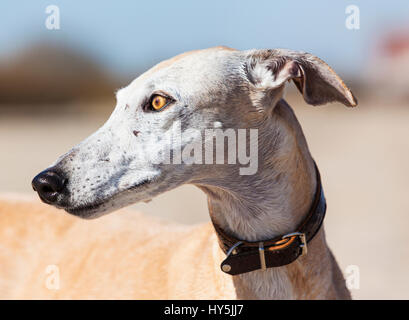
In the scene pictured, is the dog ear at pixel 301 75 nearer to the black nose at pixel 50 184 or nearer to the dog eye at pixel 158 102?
the dog eye at pixel 158 102

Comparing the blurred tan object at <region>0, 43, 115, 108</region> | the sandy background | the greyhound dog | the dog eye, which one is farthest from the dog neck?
the blurred tan object at <region>0, 43, 115, 108</region>

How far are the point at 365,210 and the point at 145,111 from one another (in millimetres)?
5375

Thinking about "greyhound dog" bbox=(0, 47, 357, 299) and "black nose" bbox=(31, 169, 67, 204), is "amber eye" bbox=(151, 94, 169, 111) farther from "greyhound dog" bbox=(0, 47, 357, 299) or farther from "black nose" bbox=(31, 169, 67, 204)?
"black nose" bbox=(31, 169, 67, 204)

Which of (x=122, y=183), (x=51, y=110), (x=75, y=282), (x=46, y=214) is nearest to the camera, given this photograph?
(x=122, y=183)

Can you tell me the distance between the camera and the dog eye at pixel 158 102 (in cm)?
211

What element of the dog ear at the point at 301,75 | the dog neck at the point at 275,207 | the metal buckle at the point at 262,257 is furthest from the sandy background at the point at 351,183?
the dog ear at the point at 301,75

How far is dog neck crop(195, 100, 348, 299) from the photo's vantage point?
86.8 inches

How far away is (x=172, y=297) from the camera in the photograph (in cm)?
247

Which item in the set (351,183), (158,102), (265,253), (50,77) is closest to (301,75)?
(158,102)

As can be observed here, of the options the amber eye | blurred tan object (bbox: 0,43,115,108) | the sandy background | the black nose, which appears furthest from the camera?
blurred tan object (bbox: 0,43,115,108)

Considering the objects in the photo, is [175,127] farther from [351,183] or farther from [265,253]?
[351,183]

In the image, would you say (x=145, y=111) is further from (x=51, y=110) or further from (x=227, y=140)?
(x=51, y=110)

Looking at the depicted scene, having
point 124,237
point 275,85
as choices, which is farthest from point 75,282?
point 275,85

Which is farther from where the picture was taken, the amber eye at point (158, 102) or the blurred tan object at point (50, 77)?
the blurred tan object at point (50, 77)
